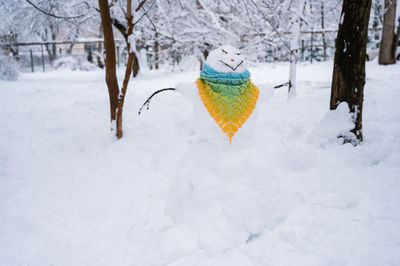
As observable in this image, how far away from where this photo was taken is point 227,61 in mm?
2420

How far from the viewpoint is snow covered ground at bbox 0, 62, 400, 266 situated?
225cm

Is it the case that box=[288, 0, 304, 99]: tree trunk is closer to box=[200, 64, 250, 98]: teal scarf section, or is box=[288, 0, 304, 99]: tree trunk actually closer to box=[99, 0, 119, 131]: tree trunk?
box=[99, 0, 119, 131]: tree trunk

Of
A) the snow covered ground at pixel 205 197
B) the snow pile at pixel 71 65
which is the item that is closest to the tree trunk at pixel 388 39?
the snow covered ground at pixel 205 197

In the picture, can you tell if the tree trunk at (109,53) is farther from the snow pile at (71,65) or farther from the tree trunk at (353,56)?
the snow pile at (71,65)

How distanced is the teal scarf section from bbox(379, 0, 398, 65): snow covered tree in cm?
844

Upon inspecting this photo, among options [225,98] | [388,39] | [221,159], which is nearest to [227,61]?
[225,98]

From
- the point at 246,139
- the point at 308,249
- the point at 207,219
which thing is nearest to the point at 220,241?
the point at 207,219

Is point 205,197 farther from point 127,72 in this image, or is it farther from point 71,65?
point 71,65

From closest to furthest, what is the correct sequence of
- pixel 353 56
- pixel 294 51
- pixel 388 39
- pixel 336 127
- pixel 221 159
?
pixel 221 159, pixel 353 56, pixel 336 127, pixel 294 51, pixel 388 39

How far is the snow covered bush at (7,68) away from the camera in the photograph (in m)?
9.28

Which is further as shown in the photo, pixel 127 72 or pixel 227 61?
pixel 127 72

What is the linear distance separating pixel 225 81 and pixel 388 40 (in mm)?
8675

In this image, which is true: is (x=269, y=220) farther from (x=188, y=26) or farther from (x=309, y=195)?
(x=188, y=26)

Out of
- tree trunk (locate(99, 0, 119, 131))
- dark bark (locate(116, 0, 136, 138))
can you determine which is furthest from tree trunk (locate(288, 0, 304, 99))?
tree trunk (locate(99, 0, 119, 131))
